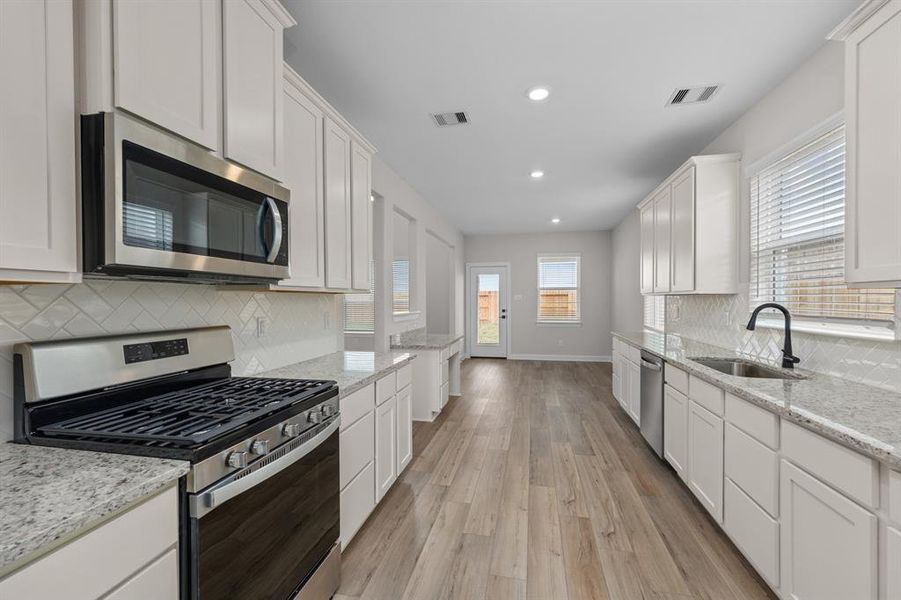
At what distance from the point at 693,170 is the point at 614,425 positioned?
101 inches

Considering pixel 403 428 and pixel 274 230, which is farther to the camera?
pixel 403 428

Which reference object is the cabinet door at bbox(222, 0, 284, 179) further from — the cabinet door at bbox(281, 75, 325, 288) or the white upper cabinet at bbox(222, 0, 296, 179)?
the cabinet door at bbox(281, 75, 325, 288)

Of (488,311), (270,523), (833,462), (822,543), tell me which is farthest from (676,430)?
(488,311)

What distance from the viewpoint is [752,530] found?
1.81m

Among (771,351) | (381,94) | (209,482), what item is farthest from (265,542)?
(771,351)

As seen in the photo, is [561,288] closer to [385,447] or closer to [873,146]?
[385,447]

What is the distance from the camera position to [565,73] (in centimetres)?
244

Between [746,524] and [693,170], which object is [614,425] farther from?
[693,170]

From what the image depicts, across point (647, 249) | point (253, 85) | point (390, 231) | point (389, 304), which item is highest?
point (253, 85)

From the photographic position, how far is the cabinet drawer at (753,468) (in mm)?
1657

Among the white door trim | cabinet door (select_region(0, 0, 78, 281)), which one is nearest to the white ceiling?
cabinet door (select_region(0, 0, 78, 281))

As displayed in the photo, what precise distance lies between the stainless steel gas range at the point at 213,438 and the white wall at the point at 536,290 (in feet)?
23.2

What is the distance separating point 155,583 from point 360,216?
217 cm

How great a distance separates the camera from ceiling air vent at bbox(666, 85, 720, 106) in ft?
8.58
